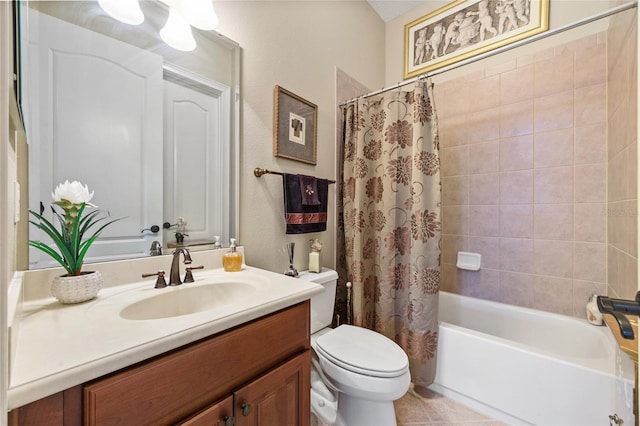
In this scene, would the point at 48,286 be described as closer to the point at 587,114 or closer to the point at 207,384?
the point at 207,384

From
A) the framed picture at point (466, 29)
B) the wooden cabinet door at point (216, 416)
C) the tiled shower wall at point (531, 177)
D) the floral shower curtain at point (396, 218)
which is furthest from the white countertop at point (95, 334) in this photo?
the framed picture at point (466, 29)

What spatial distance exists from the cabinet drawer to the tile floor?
77 centimetres

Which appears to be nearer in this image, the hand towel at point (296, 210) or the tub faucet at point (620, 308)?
the tub faucet at point (620, 308)

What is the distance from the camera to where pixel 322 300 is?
4.75 ft

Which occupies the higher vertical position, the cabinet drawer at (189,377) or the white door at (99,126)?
the white door at (99,126)

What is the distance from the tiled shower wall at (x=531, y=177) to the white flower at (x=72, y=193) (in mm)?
2142

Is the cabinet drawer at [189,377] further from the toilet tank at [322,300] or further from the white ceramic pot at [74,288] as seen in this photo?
the toilet tank at [322,300]

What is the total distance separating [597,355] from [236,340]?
74.8 inches

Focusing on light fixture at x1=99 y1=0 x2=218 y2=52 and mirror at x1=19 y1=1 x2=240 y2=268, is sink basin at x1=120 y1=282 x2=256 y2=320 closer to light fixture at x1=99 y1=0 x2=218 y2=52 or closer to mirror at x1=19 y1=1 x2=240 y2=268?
mirror at x1=19 y1=1 x2=240 y2=268

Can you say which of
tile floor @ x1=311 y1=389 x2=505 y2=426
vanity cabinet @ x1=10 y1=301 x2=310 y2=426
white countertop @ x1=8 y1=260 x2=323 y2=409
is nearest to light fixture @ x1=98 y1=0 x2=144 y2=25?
white countertop @ x1=8 y1=260 x2=323 y2=409

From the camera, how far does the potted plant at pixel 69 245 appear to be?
733 millimetres

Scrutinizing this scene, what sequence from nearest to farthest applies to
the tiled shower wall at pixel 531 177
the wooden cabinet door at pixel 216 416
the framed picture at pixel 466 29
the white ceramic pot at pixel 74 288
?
the wooden cabinet door at pixel 216 416, the white ceramic pot at pixel 74 288, the tiled shower wall at pixel 531 177, the framed picture at pixel 466 29

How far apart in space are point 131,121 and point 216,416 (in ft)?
3.28

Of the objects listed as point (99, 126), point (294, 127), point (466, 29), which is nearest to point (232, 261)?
point (99, 126)
